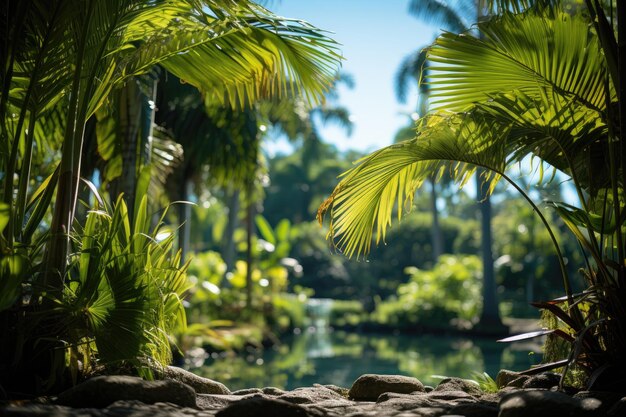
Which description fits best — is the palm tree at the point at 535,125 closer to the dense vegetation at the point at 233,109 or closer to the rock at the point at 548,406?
the dense vegetation at the point at 233,109

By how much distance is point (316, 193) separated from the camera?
4575 centimetres

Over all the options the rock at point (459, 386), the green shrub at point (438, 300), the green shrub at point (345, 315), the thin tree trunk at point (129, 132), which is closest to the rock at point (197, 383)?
the rock at point (459, 386)

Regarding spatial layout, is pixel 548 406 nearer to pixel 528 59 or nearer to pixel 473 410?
pixel 473 410

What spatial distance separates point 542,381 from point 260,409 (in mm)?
2028

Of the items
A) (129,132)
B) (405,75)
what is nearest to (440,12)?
(405,75)

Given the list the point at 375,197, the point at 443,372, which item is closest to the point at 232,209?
the point at 443,372

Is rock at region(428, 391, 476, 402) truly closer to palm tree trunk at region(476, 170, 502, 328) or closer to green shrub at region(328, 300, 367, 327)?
palm tree trunk at region(476, 170, 502, 328)

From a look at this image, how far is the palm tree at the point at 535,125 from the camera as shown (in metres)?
4.17

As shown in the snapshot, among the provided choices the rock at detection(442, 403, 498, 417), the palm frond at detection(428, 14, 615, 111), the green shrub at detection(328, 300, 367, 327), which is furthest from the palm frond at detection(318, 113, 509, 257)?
the green shrub at detection(328, 300, 367, 327)

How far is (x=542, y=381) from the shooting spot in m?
4.21

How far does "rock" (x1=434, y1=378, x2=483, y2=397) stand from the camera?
4.59 m

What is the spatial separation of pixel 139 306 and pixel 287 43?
6.91 feet

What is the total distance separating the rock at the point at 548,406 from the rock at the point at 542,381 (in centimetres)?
102

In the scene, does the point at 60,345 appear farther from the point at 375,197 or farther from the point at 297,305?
the point at 297,305
